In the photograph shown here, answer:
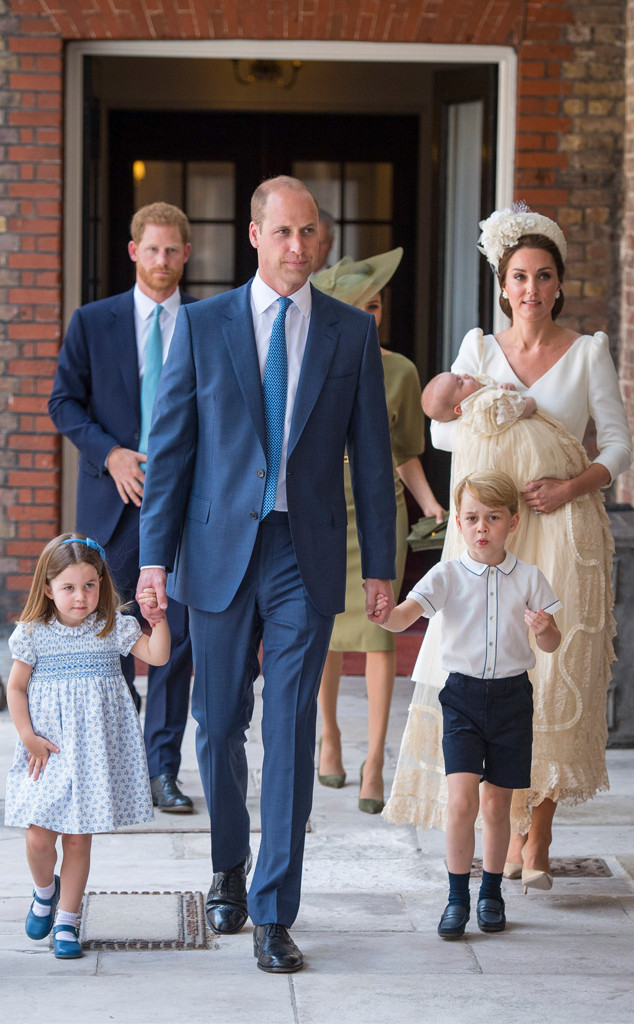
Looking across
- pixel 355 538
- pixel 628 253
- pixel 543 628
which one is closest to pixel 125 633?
pixel 543 628

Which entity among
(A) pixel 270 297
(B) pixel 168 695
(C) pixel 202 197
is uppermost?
(C) pixel 202 197

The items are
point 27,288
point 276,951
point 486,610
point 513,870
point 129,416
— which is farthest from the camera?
point 27,288

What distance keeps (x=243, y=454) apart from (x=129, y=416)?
4.24ft

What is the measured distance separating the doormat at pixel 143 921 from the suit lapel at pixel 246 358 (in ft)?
3.99

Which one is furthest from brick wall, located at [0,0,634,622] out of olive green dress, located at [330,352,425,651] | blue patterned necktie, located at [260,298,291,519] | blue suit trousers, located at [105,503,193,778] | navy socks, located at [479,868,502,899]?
blue patterned necktie, located at [260,298,291,519]

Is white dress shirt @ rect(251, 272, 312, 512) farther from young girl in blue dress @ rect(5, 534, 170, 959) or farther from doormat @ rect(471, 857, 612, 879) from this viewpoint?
doormat @ rect(471, 857, 612, 879)

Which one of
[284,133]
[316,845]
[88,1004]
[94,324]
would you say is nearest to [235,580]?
[88,1004]

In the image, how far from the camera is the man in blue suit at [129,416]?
14.5 feet

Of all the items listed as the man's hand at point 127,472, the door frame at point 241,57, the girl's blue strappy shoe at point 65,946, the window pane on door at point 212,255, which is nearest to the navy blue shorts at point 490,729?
the girl's blue strappy shoe at point 65,946

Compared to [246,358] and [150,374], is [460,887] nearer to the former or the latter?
[246,358]

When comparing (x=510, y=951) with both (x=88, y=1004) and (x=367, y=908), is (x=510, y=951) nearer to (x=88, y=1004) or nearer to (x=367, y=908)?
(x=367, y=908)

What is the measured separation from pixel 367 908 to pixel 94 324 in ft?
6.70

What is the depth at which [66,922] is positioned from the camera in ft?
10.7

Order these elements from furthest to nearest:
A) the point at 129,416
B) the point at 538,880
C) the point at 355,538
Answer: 1. the point at 355,538
2. the point at 129,416
3. the point at 538,880
